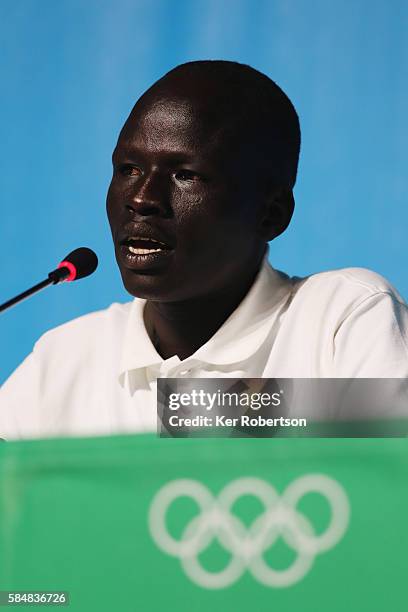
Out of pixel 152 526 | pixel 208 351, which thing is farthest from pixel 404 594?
pixel 208 351

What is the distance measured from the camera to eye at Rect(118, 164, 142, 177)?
55.1 inches

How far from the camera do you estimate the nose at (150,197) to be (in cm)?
134

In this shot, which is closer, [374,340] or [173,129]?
[374,340]

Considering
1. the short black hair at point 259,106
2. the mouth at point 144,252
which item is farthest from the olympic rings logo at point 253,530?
the short black hair at point 259,106

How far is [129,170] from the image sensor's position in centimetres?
141

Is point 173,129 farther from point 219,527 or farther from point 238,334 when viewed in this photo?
point 219,527

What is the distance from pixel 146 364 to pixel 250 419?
433mm

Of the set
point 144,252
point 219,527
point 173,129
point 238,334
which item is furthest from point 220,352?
point 219,527

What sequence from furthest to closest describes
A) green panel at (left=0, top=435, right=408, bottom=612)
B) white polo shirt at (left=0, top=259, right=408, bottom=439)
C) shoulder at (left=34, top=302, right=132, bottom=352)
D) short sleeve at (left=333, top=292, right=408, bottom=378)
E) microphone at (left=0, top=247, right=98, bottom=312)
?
shoulder at (left=34, top=302, right=132, bottom=352) → microphone at (left=0, top=247, right=98, bottom=312) → white polo shirt at (left=0, top=259, right=408, bottom=439) → short sleeve at (left=333, top=292, right=408, bottom=378) → green panel at (left=0, top=435, right=408, bottom=612)

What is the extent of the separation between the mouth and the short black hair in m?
0.19

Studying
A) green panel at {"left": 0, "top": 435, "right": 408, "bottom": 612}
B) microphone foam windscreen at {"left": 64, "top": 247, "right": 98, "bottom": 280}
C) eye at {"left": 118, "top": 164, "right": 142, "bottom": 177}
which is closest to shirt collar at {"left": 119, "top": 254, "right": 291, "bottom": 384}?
microphone foam windscreen at {"left": 64, "top": 247, "right": 98, "bottom": 280}

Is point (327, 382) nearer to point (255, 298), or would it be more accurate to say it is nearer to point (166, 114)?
point (255, 298)

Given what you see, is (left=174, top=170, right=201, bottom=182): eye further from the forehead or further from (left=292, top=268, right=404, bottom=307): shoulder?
(left=292, top=268, right=404, bottom=307): shoulder

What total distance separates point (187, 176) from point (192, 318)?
0.20 m
